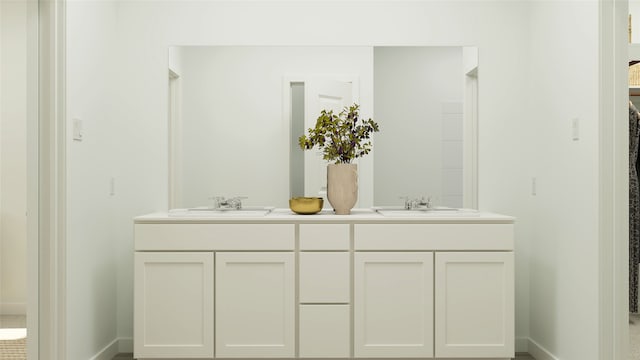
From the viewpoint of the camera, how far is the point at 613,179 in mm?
2234

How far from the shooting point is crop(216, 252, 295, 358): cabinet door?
2.56 metres

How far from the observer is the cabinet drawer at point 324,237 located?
101 inches

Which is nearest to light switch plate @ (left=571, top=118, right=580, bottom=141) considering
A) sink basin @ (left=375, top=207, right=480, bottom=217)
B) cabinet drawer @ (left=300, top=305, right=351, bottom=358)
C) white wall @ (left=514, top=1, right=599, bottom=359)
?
white wall @ (left=514, top=1, right=599, bottom=359)

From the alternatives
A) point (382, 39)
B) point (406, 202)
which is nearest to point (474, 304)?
point (406, 202)

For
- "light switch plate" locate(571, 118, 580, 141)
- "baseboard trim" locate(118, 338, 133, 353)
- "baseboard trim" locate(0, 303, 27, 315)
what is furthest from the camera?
"baseboard trim" locate(118, 338, 133, 353)

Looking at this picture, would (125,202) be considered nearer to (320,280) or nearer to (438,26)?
(320,280)

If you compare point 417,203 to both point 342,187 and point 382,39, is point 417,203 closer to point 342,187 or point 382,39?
point 342,187

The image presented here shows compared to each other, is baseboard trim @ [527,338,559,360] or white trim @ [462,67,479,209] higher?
white trim @ [462,67,479,209]

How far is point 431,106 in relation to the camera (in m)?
3.03

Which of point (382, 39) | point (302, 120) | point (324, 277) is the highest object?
point (382, 39)

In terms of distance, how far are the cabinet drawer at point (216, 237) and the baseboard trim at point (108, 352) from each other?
0.64 metres

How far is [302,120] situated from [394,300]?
1.15 m

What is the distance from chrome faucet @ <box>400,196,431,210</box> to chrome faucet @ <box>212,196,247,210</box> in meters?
0.97

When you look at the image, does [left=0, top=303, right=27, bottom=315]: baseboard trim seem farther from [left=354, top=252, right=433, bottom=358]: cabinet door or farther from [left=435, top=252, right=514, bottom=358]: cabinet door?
[left=435, top=252, right=514, bottom=358]: cabinet door
